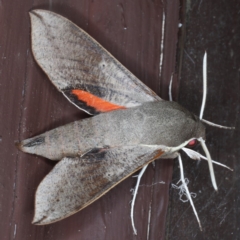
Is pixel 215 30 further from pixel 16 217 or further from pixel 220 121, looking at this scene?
pixel 16 217

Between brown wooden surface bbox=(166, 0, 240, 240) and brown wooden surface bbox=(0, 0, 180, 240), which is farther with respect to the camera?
brown wooden surface bbox=(166, 0, 240, 240)

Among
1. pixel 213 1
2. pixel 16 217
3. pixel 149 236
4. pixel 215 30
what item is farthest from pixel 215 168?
pixel 16 217

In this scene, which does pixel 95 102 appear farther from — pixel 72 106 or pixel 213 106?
pixel 213 106

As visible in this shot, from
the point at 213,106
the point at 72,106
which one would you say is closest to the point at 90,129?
the point at 72,106

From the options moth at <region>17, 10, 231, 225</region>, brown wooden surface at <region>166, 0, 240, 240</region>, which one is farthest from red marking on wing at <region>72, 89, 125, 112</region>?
brown wooden surface at <region>166, 0, 240, 240</region>

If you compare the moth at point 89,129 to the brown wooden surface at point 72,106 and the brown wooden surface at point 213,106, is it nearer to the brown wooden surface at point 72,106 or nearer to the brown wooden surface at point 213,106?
the brown wooden surface at point 72,106

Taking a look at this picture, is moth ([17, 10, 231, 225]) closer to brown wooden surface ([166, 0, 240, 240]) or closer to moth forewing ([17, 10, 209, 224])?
moth forewing ([17, 10, 209, 224])
